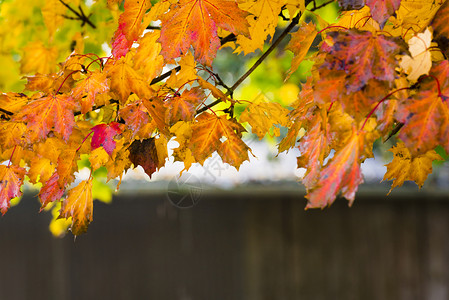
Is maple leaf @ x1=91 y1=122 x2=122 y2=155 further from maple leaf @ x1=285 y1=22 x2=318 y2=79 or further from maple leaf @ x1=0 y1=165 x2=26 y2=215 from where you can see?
maple leaf @ x1=285 y1=22 x2=318 y2=79

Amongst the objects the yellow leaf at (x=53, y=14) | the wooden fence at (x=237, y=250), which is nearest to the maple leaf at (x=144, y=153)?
the yellow leaf at (x=53, y=14)

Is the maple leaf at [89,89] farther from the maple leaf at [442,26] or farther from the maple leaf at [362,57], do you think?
the maple leaf at [442,26]

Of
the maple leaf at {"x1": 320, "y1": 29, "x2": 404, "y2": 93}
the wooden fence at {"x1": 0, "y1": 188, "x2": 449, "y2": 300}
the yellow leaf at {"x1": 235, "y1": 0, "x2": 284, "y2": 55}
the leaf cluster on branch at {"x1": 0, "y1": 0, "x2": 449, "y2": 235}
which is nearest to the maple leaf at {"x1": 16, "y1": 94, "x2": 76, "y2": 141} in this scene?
the leaf cluster on branch at {"x1": 0, "y1": 0, "x2": 449, "y2": 235}

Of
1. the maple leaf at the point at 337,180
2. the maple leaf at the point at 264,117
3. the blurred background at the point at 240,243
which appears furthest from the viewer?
the blurred background at the point at 240,243

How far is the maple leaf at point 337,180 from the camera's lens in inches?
23.0

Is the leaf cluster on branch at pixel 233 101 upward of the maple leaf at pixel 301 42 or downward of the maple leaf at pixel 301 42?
downward

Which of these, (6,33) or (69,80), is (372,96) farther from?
(6,33)

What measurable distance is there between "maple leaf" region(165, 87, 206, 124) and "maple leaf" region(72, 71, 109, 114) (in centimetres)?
13

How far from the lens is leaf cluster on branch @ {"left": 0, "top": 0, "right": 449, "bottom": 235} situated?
0.60 m

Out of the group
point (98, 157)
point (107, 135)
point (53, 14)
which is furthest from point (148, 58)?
point (53, 14)

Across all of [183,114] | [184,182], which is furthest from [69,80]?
[184,182]

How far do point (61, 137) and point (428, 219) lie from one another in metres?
4.10

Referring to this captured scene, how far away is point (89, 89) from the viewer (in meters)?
0.90

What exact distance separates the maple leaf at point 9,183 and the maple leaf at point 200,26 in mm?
453
